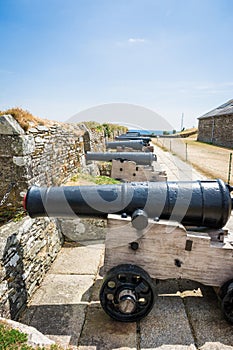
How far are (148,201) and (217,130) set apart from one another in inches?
1112

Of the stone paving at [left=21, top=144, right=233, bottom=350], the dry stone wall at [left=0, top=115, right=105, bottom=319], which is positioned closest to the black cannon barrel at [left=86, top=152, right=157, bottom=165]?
the dry stone wall at [left=0, top=115, right=105, bottom=319]

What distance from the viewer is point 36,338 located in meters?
2.24

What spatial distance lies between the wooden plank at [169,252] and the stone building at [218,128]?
2436 cm

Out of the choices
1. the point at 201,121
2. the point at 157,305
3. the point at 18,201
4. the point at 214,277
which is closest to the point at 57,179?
the point at 18,201

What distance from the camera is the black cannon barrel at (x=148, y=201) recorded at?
2852 millimetres

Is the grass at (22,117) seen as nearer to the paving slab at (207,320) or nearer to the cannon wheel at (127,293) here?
the cannon wheel at (127,293)

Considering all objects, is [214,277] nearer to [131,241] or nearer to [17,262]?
[131,241]

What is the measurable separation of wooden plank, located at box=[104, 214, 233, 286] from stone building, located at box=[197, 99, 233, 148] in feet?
79.9

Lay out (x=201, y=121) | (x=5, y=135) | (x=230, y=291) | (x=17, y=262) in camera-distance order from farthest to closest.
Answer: (x=201, y=121)
(x=5, y=135)
(x=17, y=262)
(x=230, y=291)

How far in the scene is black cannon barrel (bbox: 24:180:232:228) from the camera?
9.36 ft

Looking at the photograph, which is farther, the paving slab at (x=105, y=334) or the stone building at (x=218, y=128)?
the stone building at (x=218, y=128)

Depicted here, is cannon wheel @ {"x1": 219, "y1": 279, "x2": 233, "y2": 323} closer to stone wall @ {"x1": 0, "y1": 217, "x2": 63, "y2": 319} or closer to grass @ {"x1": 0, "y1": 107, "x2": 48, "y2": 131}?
stone wall @ {"x1": 0, "y1": 217, "x2": 63, "y2": 319}

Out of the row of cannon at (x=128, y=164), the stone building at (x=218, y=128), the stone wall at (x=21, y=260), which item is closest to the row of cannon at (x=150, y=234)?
the stone wall at (x=21, y=260)

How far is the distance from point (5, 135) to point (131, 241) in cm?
228
